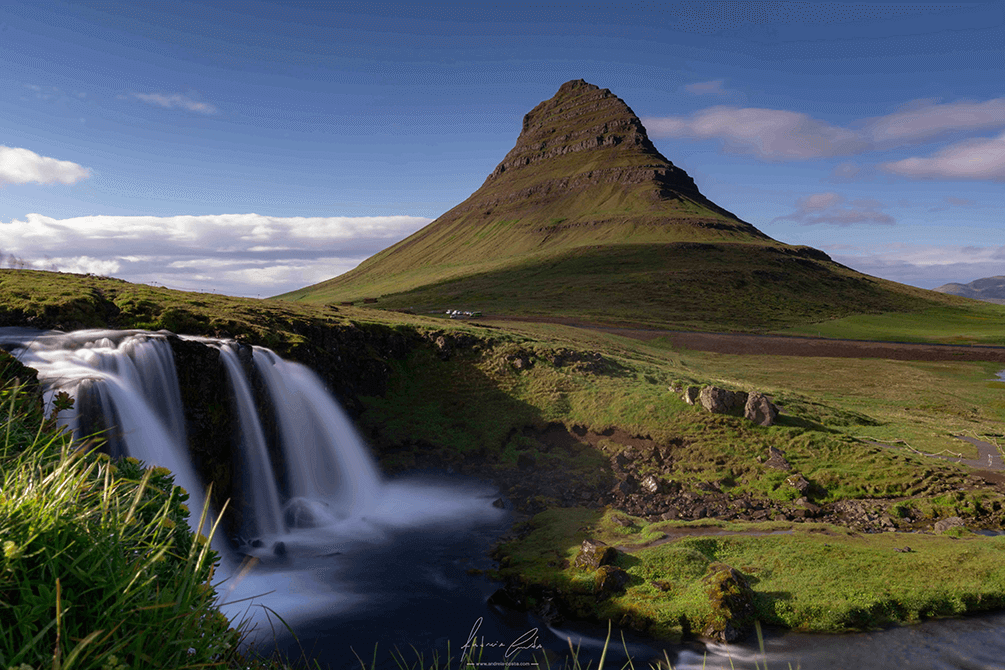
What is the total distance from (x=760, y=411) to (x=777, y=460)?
3.69 meters

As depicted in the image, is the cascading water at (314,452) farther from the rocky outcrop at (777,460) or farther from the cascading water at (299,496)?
the rocky outcrop at (777,460)

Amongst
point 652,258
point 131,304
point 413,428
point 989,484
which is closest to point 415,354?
point 413,428

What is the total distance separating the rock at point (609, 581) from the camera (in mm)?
16391

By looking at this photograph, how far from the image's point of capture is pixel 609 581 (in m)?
16.5

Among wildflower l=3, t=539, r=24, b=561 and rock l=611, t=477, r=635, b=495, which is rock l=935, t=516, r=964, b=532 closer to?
rock l=611, t=477, r=635, b=495

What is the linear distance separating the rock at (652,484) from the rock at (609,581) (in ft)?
25.7

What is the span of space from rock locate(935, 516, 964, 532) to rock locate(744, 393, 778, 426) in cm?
835

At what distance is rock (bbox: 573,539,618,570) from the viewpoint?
1742 centimetres

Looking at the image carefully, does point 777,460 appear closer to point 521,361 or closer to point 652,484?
point 652,484

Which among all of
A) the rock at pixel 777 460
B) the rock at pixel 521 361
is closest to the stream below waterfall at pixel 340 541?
the rock at pixel 777 460

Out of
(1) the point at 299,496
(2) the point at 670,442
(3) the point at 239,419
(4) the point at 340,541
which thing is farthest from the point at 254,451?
(2) the point at 670,442

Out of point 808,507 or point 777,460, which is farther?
point 777,460

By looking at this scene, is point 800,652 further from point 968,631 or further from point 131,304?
point 131,304

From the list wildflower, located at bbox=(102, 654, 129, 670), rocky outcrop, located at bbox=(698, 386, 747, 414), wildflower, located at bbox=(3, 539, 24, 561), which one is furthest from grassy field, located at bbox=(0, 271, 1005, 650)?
wildflower, located at bbox=(3, 539, 24, 561)
